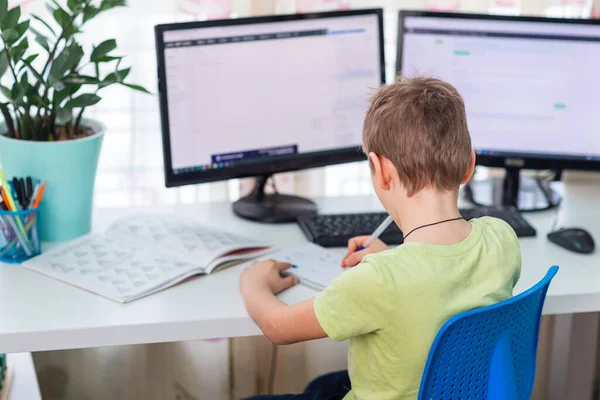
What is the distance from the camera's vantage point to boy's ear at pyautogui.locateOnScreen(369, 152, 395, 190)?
1092 mm

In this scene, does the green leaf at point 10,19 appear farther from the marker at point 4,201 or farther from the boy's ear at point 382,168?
the boy's ear at point 382,168

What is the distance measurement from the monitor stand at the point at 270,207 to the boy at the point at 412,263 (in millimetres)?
506

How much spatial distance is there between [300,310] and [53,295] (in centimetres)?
43

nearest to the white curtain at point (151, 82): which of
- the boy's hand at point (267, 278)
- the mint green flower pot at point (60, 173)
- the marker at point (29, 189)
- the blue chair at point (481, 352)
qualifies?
the mint green flower pot at point (60, 173)

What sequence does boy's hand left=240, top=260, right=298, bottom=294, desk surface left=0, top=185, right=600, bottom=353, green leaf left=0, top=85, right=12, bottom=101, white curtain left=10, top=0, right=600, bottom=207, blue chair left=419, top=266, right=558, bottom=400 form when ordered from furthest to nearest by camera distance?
white curtain left=10, top=0, right=600, bottom=207 < green leaf left=0, top=85, right=12, bottom=101 < boy's hand left=240, top=260, right=298, bottom=294 < desk surface left=0, top=185, right=600, bottom=353 < blue chair left=419, top=266, right=558, bottom=400

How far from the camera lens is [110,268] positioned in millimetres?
Result: 1374

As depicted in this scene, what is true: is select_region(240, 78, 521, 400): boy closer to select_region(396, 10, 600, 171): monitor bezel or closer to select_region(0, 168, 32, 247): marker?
select_region(0, 168, 32, 247): marker

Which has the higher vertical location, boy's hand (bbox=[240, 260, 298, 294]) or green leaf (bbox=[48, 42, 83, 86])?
green leaf (bbox=[48, 42, 83, 86])

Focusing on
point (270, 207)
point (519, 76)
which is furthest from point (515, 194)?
point (270, 207)

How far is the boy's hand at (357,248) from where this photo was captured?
1386 millimetres

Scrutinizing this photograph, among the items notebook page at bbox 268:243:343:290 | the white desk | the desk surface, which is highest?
notebook page at bbox 268:243:343:290

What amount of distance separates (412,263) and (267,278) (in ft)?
1.10

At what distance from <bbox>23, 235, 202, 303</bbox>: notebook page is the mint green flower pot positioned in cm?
6

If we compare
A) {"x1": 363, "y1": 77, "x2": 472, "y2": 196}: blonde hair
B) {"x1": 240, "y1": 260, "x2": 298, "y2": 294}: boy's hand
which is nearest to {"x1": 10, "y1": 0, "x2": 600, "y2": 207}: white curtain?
{"x1": 240, "y1": 260, "x2": 298, "y2": 294}: boy's hand
